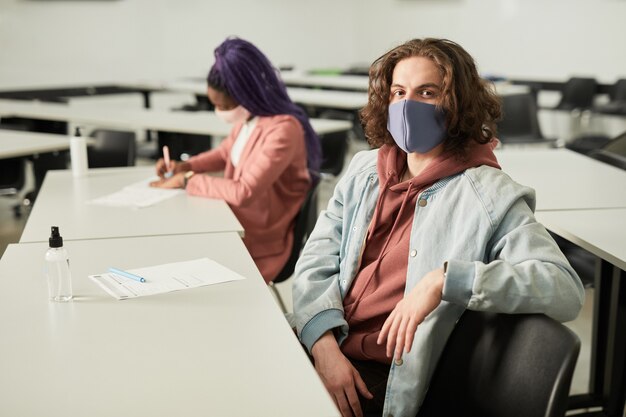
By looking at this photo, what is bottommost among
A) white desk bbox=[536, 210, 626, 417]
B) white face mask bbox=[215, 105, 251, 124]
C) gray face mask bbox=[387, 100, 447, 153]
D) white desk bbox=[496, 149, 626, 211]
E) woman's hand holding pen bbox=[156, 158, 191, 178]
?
white desk bbox=[536, 210, 626, 417]

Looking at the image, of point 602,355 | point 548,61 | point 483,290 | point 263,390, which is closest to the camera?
point 263,390

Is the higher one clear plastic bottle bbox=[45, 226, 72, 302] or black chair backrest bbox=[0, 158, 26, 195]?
clear plastic bottle bbox=[45, 226, 72, 302]

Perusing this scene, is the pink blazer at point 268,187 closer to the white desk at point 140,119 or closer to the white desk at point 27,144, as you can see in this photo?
the white desk at point 27,144

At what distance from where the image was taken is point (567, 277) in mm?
1391

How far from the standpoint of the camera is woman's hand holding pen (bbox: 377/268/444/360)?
4.51 feet

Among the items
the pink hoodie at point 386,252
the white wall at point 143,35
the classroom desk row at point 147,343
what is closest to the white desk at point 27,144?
the classroom desk row at point 147,343

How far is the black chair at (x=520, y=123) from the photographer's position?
17.9ft

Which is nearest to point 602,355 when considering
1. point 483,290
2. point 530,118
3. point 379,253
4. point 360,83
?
point 379,253

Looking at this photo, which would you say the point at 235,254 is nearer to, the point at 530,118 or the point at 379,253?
the point at 379,253

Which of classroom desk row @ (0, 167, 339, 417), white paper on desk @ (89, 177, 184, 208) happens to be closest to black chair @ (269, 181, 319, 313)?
white paper on desk @ (89, 177, 184, 208)

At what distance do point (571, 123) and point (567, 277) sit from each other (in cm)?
770

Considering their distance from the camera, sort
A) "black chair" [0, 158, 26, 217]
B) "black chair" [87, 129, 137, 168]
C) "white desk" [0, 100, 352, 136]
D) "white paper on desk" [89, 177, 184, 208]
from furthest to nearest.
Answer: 1. "white desk" [0, 100, 352, 136]
2. "black chair" [0, 158, 26, 217]
3. "black chair" [87, 129, 137, 168]
4. "white paper on desk" [89, 177, 184, 208]

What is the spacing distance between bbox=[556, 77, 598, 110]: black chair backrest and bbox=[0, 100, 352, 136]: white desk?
157 inches

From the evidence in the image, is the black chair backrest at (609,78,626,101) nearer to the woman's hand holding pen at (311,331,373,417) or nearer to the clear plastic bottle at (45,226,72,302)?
the woman's hand holding pen at (311,331,373,417)
